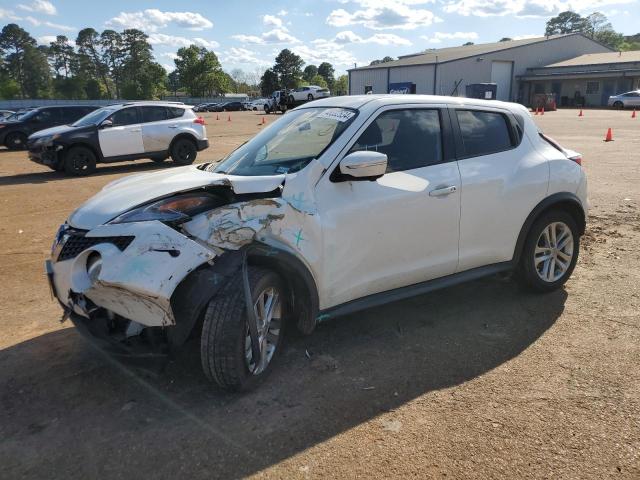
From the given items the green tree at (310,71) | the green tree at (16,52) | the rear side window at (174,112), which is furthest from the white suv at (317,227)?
the green tree at (310,71)

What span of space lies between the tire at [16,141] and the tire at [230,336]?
19773 mm

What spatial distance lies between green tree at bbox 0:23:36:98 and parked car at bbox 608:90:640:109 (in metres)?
116

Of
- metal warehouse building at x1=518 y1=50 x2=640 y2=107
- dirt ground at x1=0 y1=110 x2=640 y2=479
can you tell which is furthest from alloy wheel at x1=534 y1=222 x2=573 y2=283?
metal warehouse building at x1=518 y1=50 x2=640 y2=107

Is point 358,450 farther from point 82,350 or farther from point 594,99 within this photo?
point 594,99

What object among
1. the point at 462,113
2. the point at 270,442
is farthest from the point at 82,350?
the point at 462,113

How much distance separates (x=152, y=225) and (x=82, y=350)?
1.50 meters

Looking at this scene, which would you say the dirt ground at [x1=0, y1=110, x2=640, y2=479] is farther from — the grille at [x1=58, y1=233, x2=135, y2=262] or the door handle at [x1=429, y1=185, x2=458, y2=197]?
the door handle at [x1=429, y1=185, x2=458, y2=197]

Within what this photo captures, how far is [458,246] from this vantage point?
4039 mm

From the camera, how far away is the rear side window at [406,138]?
12.2 ft

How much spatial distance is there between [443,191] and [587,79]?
60662 millimetres

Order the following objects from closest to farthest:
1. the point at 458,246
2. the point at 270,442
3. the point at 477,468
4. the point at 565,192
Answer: the point at 477,468 → the point at 270,442 → the point at 458,246 → the point at 565,192

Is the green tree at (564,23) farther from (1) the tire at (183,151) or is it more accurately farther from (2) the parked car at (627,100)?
(1) the tire at (183,151)

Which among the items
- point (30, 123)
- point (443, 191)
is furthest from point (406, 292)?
point (30, 123)

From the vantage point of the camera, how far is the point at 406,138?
389cm
